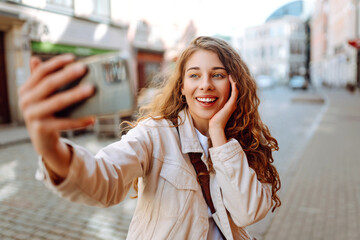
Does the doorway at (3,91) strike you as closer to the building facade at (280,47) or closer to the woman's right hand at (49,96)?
the woman's right hand at (49,96)

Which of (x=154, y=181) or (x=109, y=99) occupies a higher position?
(x=109, y=99)

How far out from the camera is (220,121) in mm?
1646

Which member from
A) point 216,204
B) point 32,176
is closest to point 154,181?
point 216,204

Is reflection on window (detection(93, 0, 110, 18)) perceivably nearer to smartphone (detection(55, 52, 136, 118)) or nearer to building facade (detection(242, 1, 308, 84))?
smartphone (detection(55, 52, 136, 118))

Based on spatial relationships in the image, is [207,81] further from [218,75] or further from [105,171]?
[105,171]

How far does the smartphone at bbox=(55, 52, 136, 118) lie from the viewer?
2.26 ft

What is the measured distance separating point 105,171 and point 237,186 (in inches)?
24.4

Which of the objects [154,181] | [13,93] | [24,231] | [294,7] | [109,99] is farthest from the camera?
[294,7]

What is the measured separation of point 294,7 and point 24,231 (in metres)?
71.9

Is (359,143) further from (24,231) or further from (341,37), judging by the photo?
(341,37)

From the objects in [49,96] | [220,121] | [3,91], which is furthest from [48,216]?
Answer: [3,91]

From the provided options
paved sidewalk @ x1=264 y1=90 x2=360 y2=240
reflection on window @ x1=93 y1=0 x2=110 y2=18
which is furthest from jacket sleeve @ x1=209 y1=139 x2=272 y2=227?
reflection on window @ x1=93 y1=0 x2=110 y2=18

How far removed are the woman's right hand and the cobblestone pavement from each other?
10.8 feet

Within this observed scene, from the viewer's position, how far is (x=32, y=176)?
246 inches
